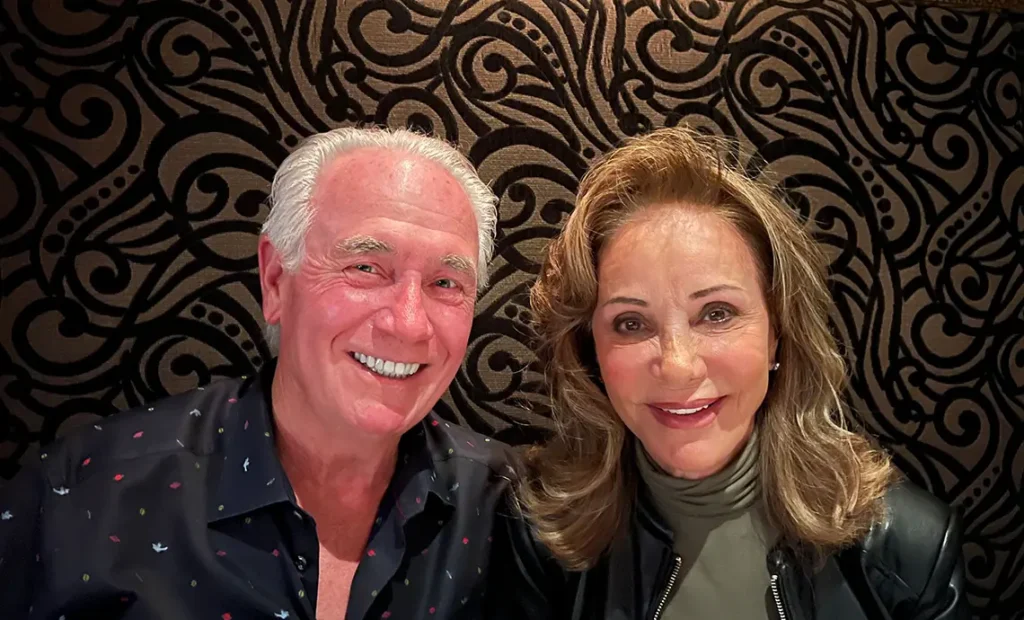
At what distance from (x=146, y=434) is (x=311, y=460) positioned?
0.98 ft

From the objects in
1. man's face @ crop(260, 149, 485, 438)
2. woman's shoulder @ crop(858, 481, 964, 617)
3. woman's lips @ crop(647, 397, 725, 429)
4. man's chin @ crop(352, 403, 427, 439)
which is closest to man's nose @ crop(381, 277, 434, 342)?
man's face @ crop(260, 149, 485, 438)

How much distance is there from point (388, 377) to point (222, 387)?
397 millimetres

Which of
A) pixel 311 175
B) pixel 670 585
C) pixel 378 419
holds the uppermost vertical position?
pixel 311 175

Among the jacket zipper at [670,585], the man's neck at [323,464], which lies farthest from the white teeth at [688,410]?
the man's neck at [323,464]

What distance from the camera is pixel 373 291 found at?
4.01 feet

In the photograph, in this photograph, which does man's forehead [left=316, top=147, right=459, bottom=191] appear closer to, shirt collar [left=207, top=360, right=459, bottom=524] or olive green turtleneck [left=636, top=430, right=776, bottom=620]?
shirt collar [left=207, top=360, right=459, bottom=524]

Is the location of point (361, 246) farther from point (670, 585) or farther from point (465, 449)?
point (670, 585)

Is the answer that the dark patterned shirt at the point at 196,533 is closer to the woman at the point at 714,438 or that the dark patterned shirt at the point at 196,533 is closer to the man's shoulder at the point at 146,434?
the man's shoulder at the point at 146,434

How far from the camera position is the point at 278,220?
1296mm

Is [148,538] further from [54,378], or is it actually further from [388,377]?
[54,378]

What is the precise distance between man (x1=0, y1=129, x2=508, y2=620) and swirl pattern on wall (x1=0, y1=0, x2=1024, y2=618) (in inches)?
14.4

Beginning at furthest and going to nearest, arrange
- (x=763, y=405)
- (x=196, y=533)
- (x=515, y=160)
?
(x=515, y=160) < (x=763, y=405) < (x=196, y=533)

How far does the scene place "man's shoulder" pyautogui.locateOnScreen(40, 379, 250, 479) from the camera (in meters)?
1.25

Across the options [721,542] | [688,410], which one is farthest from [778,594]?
[688,410]
